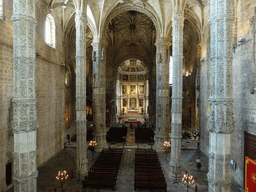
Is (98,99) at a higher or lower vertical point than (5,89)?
lower

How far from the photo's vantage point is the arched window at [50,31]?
17.0 metres

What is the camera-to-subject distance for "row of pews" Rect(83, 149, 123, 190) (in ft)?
36.2

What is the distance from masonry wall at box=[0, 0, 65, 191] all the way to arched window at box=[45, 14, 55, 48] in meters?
0.71

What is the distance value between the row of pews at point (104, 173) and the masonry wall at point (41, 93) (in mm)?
5442

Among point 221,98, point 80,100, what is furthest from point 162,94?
point 221,98

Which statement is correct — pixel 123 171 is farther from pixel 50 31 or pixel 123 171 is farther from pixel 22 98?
pixel 50 31

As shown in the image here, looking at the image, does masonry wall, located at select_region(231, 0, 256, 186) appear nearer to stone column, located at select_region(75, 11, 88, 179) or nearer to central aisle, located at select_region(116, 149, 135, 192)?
central aisle, located at select_region(116, 149, 135, 192)

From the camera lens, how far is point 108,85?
1355 inches

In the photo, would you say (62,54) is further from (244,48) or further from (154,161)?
(244,48)

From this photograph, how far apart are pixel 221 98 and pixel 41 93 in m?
14.7

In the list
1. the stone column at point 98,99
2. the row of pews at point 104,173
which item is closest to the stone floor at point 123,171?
the row of pews at point 104,173

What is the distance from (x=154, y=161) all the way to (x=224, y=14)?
11898mm

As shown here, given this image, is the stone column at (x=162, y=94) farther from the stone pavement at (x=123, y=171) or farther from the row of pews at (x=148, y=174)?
the row of pews at (x=148, y=174)

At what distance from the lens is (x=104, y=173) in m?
12.2
